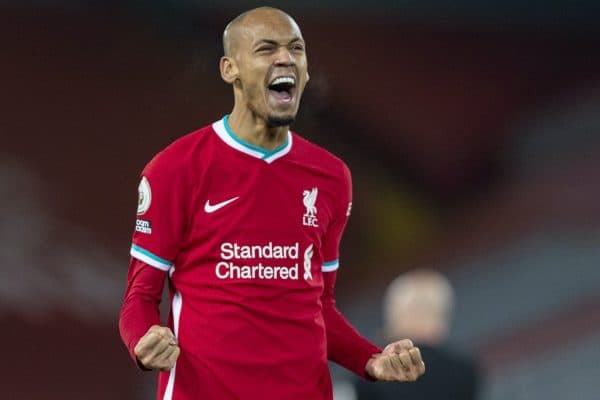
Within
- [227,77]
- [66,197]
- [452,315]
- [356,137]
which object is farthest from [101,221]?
[227,77]

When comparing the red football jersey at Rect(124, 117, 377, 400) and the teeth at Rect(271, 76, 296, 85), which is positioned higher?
the teeth at Rect(271, 76, 296, 85)

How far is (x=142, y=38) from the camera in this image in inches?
198

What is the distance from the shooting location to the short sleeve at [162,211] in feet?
8.59

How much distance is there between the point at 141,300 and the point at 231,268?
0.19m

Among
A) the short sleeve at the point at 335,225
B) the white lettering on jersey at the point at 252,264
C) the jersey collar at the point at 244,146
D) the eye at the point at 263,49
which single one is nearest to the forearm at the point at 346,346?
the short sleeve at the point at 335,225

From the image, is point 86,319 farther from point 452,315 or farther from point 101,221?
point 452,315

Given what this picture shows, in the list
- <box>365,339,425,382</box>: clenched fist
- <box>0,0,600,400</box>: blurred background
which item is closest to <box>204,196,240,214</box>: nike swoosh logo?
<box>365,339,425,382</box>: clenched fist

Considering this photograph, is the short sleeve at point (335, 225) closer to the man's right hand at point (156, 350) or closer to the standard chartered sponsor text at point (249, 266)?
the standard chartered sponsor text at point (249, 266)

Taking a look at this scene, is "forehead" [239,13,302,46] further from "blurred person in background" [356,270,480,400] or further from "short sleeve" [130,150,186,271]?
"blurred person in background" [356,270,480,400]

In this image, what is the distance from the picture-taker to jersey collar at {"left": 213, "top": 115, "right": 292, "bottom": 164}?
107 inches

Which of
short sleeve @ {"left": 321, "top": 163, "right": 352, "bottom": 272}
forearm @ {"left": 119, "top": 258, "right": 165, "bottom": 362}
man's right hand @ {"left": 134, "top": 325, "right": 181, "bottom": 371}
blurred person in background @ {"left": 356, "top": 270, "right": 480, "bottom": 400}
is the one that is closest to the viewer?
man's right hand @ {"left": 134, "top": 325, "right": 181, "bottom": 371}

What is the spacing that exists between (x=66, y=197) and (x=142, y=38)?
2.18 ft

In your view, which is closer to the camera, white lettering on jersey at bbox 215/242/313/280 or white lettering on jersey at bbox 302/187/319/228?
white lettering on jersey at bbox 215/242/313/280

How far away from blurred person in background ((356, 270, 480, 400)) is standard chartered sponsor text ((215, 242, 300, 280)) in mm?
841
